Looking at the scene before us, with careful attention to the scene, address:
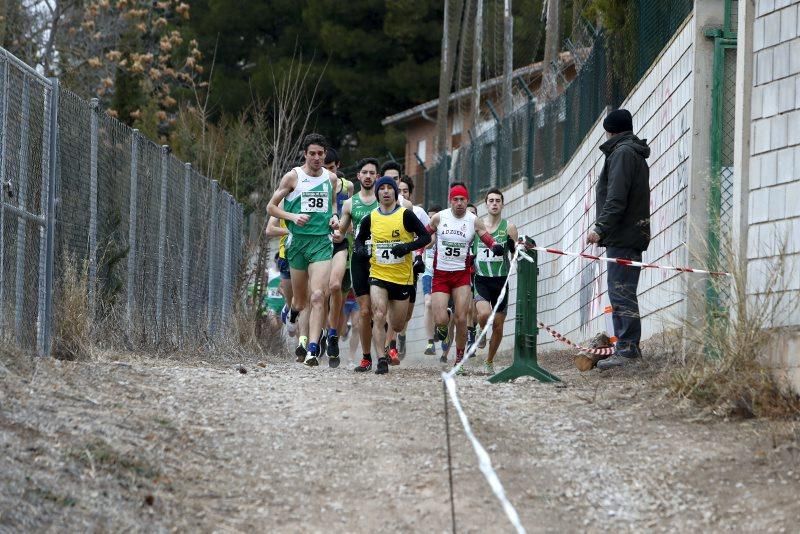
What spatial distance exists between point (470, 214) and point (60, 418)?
22.9ft

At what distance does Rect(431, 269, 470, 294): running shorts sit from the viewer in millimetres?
13852

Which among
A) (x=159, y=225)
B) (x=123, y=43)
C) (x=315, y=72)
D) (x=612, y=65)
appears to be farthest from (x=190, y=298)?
(x=315, y=72)

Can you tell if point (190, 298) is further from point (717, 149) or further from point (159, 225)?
point (717, 149)

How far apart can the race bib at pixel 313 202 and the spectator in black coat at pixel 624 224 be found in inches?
106

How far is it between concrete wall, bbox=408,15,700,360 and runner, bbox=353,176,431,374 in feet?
6.75

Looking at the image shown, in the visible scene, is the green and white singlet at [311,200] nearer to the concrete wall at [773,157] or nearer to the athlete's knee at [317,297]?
the athlete's knee at [317,297]

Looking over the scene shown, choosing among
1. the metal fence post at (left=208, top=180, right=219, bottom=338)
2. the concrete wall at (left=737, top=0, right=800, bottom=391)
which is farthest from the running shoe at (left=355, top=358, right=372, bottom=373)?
the metal fence post at (left=208, top=180, right=219, bottom=338)

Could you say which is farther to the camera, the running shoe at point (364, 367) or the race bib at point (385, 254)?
the running shoe at point (364, 367)

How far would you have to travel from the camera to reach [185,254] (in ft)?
54.2

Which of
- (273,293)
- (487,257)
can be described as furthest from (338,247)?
(273,293)

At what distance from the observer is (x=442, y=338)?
45.6 ft

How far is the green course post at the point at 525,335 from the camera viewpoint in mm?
10992

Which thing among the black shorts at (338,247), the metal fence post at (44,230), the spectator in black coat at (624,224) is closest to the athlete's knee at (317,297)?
the black shorts at (338,247)

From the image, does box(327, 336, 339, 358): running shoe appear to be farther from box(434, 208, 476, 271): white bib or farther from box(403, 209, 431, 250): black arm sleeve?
box(403, 209, 431, 250): black arm sleeve
